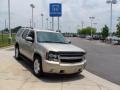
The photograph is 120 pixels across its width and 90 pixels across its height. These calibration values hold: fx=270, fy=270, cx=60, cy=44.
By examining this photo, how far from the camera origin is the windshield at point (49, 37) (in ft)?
37.5

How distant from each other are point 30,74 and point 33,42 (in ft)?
4.61

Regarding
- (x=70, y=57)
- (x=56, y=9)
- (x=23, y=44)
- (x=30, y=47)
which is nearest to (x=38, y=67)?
(x=70, y=57)

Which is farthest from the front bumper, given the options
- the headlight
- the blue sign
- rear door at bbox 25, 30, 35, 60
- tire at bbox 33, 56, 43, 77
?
the blue sign

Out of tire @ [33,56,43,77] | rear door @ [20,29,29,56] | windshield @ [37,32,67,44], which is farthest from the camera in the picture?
rear door @ [20,29,29,56]

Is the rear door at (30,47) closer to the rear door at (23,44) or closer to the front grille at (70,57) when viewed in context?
the rear door at (23,44)

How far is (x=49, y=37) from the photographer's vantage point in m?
11.9

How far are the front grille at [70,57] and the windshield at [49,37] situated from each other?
5.53 ft

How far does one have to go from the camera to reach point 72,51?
10.1 meters

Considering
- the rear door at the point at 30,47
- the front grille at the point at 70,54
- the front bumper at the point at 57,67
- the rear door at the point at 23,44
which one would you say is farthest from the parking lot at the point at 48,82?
the rear door at the point at 23,44

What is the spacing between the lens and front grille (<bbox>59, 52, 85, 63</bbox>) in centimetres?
982

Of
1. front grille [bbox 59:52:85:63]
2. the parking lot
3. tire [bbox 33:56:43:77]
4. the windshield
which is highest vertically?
the windshield

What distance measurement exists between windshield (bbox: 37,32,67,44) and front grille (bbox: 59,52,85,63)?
169 cm

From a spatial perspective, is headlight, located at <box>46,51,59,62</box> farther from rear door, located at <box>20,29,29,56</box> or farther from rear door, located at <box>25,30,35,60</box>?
rear door, located at <box>20,29,29,56</box>

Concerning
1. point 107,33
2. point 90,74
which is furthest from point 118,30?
point 90,74
